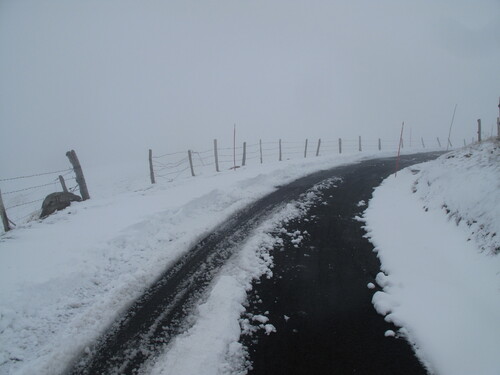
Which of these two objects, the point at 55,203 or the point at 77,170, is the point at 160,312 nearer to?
the point at 55,203

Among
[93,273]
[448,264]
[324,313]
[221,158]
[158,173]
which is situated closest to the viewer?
[324,313]

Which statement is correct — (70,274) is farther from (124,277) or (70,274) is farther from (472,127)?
(472,127)

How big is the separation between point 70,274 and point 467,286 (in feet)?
21.3

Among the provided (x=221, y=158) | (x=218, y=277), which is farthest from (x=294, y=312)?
(x=221, y=158)

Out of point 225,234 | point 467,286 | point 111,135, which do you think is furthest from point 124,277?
point 111,135

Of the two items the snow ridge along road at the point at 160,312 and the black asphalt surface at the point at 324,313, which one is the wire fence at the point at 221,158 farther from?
the black asphalt surface at the point at 324,313

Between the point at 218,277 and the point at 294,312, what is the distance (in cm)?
143

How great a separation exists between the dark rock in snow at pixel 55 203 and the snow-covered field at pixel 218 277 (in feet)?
7.41

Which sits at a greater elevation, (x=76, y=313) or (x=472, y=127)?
(x=472, y=127)

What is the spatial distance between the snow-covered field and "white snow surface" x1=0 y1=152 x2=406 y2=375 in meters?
0.02

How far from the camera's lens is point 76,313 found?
12.7ft

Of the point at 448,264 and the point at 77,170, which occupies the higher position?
the point at 77,170

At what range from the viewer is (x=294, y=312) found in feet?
12.5

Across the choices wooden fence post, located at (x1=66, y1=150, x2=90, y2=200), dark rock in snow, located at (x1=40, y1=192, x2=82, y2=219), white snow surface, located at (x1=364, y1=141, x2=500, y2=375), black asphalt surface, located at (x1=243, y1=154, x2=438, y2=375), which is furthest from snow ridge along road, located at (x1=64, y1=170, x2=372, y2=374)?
wooden fence post, located at (x1=66, y1=150, x2=90, y2=200)
